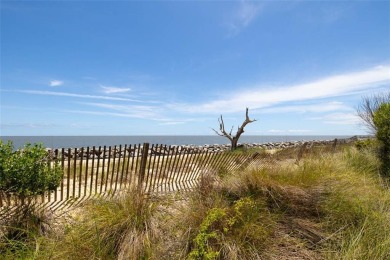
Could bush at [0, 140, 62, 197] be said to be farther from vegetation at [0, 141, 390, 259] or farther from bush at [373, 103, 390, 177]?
bush at [373, 103, 390, 177]

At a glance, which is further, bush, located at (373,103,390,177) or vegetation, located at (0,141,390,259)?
bush, located at (373,103,390,177)

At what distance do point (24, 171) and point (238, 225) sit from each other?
3198mm

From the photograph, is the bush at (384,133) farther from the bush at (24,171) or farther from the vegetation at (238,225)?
the bush at (24,171)

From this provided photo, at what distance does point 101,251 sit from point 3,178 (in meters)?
1.83

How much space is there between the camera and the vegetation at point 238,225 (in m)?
3.45

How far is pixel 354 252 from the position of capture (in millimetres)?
3520

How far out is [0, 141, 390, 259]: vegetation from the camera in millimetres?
3451

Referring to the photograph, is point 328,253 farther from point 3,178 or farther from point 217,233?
point 3,178

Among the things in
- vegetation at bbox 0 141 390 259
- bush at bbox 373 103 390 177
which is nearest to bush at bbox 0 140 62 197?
vegetation at bbox 0 141 390 259

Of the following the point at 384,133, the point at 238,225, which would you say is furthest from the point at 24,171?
the point at 384,133

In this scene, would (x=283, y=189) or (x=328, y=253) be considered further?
(x=283, y=189)

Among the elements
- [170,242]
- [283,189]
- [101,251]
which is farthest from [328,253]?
[101,251]

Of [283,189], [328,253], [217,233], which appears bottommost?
[328,253]

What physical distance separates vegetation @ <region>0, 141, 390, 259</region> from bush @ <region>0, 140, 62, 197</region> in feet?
2.30
